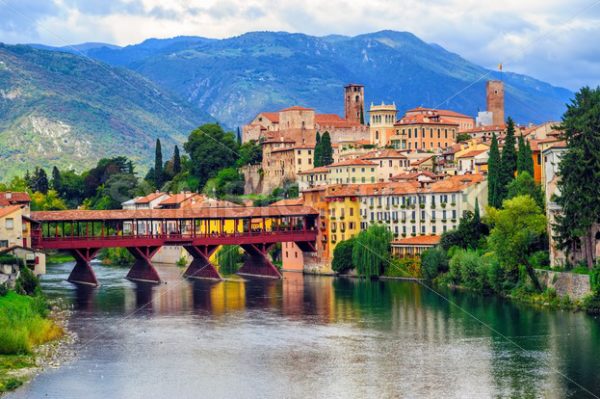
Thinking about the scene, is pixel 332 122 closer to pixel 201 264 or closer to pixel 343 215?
pixel 343 215

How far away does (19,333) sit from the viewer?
171ft

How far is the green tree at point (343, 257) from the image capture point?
9425 centimetres

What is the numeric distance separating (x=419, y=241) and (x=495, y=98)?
97723 millimetres

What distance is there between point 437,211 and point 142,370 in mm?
45956

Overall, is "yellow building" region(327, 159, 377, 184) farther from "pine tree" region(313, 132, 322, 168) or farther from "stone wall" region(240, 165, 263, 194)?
"stone wall" region(240, 165, 263, 194)

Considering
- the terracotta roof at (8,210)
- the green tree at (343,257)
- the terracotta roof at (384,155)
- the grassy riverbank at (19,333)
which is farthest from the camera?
the terracotta roof at (384,155)

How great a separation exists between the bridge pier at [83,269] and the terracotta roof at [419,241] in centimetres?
2264

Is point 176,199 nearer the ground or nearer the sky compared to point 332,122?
nearer the ground

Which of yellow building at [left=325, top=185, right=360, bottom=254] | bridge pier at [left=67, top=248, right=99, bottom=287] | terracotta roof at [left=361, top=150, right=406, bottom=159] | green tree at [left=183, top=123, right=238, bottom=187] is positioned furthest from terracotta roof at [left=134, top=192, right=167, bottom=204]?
bridge pier at [left=67, top=248, right=99, bottom=287]

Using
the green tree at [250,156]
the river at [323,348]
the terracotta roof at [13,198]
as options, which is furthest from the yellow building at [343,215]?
the green tree at [250,156]

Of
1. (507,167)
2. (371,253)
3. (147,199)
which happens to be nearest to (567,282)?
(507,167)

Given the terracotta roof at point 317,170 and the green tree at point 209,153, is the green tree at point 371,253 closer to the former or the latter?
the terracotta roof at point 317,170

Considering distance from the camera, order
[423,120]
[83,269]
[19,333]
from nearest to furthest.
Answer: [19,333], [83,269], [423,120]

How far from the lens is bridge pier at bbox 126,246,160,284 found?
92188 mm
